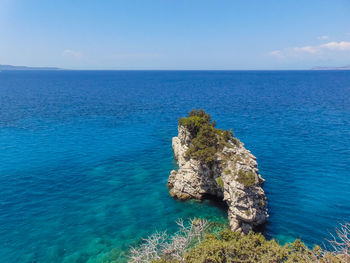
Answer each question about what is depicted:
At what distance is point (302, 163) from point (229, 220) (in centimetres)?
2199

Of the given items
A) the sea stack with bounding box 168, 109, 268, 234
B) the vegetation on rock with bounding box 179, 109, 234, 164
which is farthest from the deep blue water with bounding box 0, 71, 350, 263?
the vegetation on rock with bounding box 179, 109, 234, 164

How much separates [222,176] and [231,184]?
2.29m

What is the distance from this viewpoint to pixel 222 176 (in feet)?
90.9

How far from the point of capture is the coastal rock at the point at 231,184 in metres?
24.6

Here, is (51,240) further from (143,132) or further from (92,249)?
(143,132)

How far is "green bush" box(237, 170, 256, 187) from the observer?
2447cm

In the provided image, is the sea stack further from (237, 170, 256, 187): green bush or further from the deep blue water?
the deep blue water

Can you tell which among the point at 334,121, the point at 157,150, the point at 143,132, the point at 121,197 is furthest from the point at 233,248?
the point at 334,121

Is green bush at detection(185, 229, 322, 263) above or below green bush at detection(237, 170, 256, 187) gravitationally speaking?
below

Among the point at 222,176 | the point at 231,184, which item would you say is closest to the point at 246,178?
the point at 231,184

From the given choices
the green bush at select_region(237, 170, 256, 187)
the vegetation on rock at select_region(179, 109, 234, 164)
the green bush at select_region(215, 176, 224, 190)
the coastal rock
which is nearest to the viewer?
the green bush at select_region(237, 170, 256, 187)

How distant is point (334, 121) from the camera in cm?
6397

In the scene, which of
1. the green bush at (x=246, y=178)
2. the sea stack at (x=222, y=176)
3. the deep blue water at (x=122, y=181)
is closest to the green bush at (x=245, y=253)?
the sea stack at (x=222, y=176)

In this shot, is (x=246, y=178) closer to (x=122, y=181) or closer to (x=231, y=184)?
(x=231, y=184)
